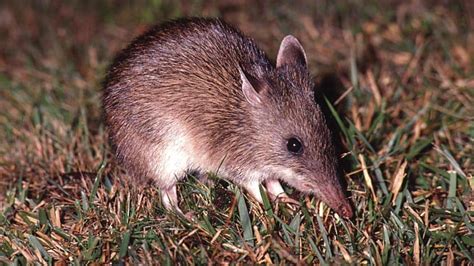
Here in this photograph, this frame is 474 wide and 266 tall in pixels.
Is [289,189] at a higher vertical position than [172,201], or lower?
lower

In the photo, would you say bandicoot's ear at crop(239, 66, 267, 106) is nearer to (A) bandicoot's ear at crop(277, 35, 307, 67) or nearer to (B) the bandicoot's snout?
(A) bandicoot's ear at crop(277, 35, 307, 67)

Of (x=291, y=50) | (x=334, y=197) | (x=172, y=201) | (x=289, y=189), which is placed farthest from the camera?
(x=289, y=189)

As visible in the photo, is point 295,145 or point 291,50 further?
point 291,50

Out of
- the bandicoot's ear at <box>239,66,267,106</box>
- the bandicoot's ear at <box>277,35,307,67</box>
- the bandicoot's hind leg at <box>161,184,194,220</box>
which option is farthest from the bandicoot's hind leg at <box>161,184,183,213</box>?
the bandicoot's ear at <box>277,35,307,67</box>

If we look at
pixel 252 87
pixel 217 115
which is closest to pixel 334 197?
pixel 252 87

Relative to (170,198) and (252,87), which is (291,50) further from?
(170,198)

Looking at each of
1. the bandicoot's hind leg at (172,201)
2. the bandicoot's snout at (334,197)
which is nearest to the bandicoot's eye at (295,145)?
the bandicoot's snout at (334,197)

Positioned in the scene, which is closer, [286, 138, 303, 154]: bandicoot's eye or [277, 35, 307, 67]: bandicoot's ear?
[286, 138, 303, 154]: bandicoot's eye
